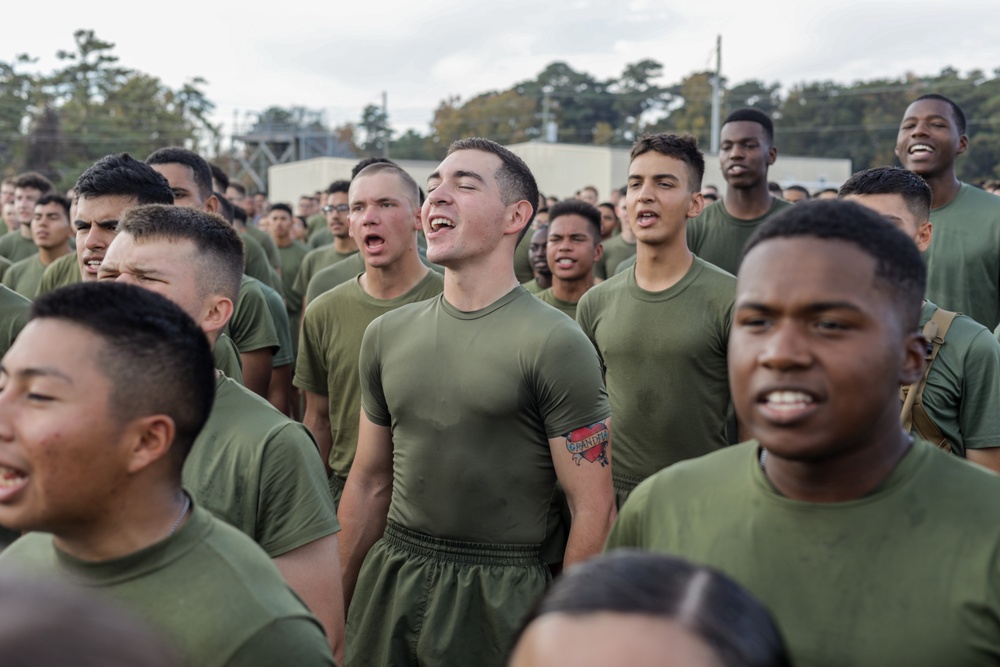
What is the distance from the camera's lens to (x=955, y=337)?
14.2 feet

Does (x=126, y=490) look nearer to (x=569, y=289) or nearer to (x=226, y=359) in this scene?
(x=226, y=359)

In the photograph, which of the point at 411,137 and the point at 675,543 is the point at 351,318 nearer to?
the point at 675,543

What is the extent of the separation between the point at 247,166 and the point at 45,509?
55.4 metres

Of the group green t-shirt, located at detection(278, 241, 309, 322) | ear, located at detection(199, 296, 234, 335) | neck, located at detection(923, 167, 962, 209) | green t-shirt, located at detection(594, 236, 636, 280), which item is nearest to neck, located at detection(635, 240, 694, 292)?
neck, located at detection(923, 167, 962, 209)

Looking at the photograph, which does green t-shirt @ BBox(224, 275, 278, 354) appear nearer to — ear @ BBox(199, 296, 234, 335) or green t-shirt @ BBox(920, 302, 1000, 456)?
ear @ BBox(199, 296, 234, 335)

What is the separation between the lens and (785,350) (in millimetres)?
2299

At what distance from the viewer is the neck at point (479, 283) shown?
15.0 feet

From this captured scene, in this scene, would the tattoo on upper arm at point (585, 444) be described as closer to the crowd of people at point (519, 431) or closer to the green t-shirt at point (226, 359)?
the crowd of people at point (519, 431)

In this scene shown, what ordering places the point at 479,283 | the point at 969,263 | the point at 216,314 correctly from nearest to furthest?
the point at 216,314
the point at 479,283
the point at 969,263

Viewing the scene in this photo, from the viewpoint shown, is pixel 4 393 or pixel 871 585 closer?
pixel 871 585

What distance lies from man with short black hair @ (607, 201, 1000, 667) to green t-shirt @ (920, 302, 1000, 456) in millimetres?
1950

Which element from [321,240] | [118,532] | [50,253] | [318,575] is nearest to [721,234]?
[318,575]

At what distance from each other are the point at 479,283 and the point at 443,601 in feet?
4.42

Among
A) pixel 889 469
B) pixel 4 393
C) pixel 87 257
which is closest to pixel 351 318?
pixel 87 257
